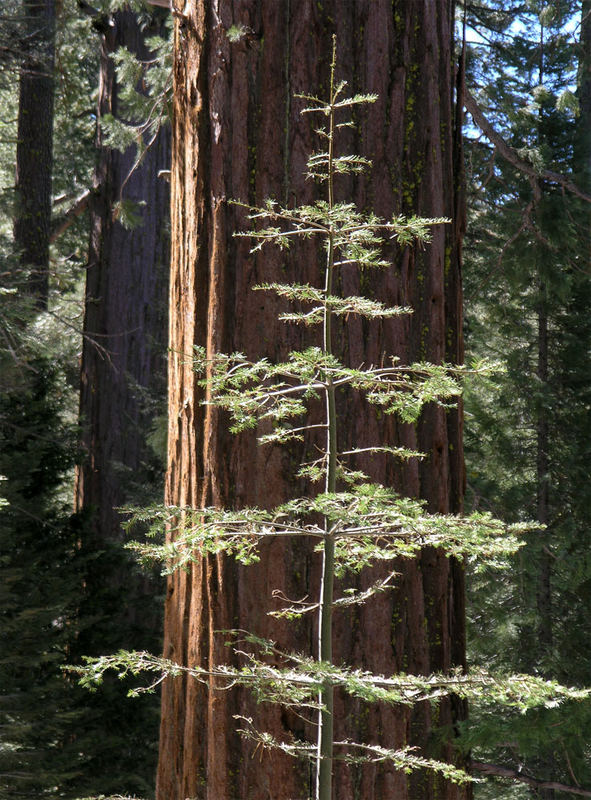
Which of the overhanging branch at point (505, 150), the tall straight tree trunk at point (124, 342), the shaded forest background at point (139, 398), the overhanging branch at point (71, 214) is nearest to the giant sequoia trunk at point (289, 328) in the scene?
the overhanging branch at point (505, 150)

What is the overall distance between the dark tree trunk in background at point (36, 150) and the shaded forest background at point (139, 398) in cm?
2

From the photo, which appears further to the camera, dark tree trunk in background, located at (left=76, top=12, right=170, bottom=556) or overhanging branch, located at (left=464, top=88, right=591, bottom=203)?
dark tree trunk in background, located at (left=76, top=12, right=170, bottom=556)

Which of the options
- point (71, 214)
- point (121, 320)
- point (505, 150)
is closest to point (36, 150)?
point (71, 214)

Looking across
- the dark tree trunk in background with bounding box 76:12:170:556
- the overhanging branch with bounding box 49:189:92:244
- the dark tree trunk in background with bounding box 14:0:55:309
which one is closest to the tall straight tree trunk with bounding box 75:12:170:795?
the dark tree trunk in background with bounding box 76:12:170:556

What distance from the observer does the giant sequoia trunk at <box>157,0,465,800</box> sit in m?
2.51

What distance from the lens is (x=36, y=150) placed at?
9.11 m

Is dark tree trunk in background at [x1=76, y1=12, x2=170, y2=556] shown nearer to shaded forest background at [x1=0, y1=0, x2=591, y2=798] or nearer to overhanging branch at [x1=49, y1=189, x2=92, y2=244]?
shaded forest background at [x1=0, y1=0, x2=591, y2=798]

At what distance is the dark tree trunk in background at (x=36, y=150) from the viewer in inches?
337

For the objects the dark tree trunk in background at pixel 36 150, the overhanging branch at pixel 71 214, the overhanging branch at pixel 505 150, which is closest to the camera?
the overhanging branch at pixel 505 150

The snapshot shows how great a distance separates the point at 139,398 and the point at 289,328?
539 centimetres

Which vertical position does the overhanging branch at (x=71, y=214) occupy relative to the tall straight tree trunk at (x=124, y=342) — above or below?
above

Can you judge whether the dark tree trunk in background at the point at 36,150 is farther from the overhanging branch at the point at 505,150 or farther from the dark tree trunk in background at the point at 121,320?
the overhanging branch at the point at 505,150

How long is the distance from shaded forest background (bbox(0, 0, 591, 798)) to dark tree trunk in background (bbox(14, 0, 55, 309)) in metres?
0.02

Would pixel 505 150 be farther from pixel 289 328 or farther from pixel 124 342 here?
pixel 124 342
